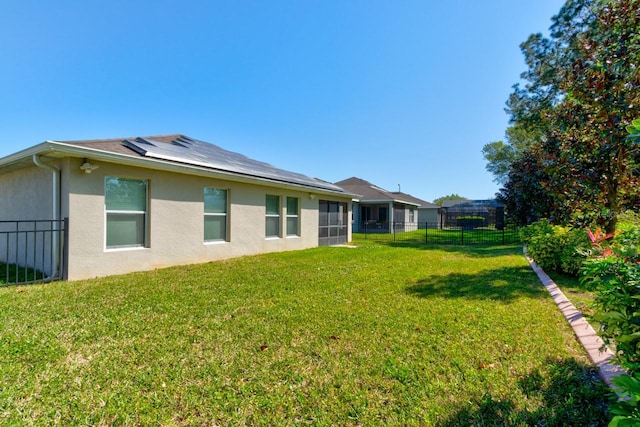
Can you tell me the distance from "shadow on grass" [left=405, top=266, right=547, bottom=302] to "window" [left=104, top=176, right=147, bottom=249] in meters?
6.62

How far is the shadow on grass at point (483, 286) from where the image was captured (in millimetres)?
5605

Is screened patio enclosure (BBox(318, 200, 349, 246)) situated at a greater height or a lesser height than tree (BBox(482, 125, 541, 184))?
lesser

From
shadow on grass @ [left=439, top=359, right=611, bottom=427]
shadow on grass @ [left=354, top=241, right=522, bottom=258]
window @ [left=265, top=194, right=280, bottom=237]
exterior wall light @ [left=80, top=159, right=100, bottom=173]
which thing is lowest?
shadow on grass @ [left=439, top=359, right=611, bottom=427]

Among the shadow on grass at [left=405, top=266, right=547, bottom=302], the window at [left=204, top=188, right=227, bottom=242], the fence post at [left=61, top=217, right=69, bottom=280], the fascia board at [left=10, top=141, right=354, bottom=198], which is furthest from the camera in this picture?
the window at [left=204, top=188, right=227, bottom=242]

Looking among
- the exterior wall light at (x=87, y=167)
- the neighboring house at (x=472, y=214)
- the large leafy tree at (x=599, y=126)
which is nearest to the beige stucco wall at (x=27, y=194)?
the exterior wall light at (x=87, y=167)

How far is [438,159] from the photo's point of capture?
27078mm

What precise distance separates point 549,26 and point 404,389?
23.4 meters

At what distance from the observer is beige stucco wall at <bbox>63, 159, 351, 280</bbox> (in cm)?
627

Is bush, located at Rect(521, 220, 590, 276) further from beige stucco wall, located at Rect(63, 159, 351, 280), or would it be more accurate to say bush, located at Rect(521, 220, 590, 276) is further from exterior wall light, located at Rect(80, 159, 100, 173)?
exterior wall light, located at Rect(80, 159, 100, 173)

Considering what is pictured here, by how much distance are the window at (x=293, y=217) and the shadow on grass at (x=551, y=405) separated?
10.2m

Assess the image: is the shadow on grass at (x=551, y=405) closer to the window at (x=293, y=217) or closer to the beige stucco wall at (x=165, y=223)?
the beige stucco wall at (x=165, y=223)

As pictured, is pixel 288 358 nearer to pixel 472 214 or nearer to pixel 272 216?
pixel 272 216

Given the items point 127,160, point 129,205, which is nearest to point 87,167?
point 127,160

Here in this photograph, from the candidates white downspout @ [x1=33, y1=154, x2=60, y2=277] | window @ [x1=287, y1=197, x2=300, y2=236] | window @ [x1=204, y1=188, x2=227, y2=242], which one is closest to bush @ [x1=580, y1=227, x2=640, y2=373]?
white downspout @ [x1=33, y1=154, x2=60, y2=277]
